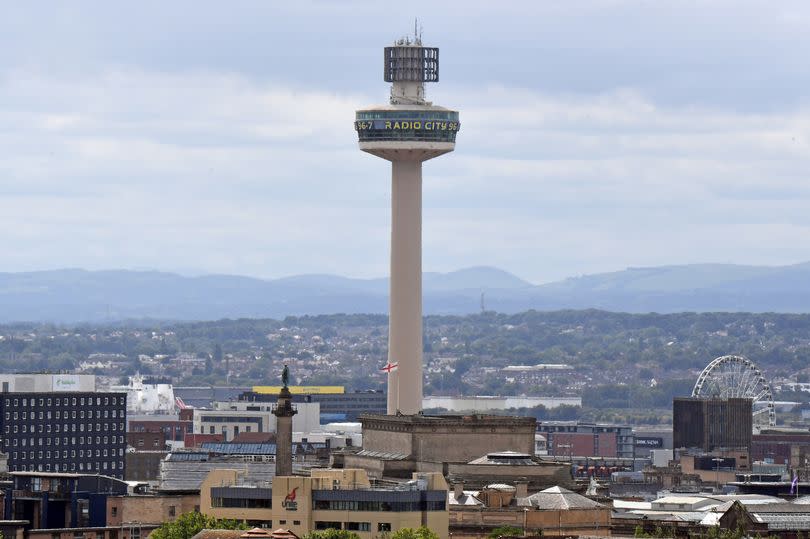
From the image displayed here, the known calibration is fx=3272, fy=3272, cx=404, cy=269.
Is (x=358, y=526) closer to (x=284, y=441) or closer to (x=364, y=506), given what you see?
(x=364, y=506)

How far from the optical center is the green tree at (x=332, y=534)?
163m

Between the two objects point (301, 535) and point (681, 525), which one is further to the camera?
point (681, 525)

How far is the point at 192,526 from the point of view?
567 ft

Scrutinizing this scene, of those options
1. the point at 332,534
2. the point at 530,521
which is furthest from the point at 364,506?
the point at 530,521

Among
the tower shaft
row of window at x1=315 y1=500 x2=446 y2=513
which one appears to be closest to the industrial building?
row of window at x1=315 y1=500 x2=446 y2=513

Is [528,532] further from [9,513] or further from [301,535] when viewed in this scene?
[9,513]

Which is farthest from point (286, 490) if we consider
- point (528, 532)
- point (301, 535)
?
point (528, 532)

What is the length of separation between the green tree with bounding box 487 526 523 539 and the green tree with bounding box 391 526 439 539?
8955 mm

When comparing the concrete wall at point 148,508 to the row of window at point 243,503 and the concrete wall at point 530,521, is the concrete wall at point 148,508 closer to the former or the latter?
the row of window at point 243,503

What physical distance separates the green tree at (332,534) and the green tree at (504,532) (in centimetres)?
1301

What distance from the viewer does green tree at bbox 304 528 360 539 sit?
6427 inches

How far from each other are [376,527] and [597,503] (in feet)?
78.3

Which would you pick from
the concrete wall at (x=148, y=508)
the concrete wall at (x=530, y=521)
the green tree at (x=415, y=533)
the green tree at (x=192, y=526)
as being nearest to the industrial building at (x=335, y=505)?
the green tree at (x=192, y=526)

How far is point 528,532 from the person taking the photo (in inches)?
7096
